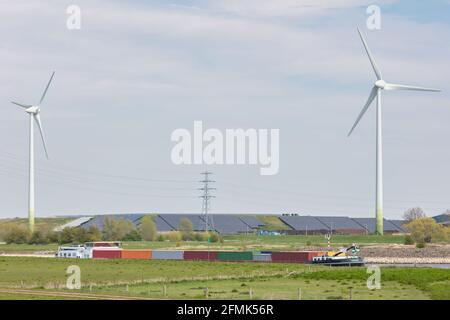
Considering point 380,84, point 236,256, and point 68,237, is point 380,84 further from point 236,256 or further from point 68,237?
point 68,237

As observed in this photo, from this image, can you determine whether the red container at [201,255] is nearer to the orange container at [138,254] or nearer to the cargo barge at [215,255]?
the cargo barge at [215,255]

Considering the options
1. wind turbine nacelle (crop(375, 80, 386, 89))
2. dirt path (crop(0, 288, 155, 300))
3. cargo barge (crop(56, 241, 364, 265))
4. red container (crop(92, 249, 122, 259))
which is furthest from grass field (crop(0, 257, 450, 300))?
wind turbine nacelle (crop(375, 80, 386, 89))

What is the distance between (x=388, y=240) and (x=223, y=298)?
Answer: 124 m

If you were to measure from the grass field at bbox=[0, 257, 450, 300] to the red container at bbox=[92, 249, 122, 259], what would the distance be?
26.7 m

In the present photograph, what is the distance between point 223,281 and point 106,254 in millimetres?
64160

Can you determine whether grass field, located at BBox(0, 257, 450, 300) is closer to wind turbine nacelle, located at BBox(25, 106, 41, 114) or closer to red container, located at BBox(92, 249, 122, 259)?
red container, located at BBox(92, 249, 122, 259)

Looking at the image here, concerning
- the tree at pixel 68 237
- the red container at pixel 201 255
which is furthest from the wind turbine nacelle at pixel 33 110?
the red container at pixel 201 255

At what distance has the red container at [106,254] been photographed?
495ft

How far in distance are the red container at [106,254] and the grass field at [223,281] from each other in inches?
1050

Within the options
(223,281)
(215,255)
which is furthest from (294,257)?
(223,281)

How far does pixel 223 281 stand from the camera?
298 ft

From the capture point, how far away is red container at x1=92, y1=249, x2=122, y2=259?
495 feet

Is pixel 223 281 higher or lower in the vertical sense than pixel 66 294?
lower
